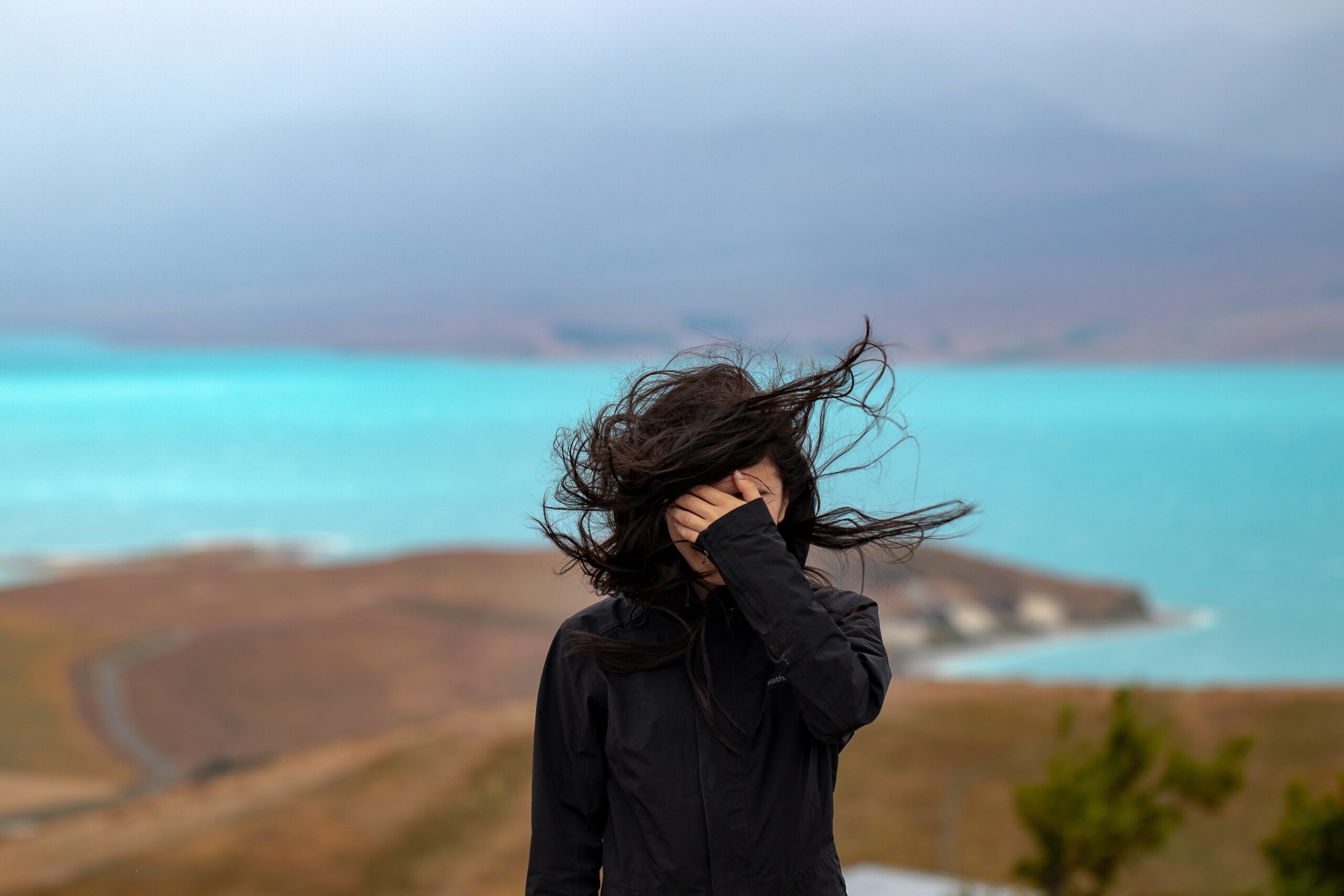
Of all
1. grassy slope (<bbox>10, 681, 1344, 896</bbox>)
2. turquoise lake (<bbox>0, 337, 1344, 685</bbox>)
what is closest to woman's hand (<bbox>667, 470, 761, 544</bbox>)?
grassy slope (<bbox>10, 681, 1344, 896</bbox>)

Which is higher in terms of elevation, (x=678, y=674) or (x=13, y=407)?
(x=13, y=407)

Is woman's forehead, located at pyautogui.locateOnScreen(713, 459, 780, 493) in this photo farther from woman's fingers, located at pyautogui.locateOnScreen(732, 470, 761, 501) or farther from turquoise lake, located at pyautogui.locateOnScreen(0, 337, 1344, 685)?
turquoise lake, located at pyautogui.locateOnScreen(0, 337, 1344, 685)

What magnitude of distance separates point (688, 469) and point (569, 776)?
38 centimetres

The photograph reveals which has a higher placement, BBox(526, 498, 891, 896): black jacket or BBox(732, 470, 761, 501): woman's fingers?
BBox(732, 470, 761, 501): woman's fingers

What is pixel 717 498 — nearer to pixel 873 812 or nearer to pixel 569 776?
pixel 569 776

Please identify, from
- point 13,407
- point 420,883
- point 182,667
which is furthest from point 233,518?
point 420,883

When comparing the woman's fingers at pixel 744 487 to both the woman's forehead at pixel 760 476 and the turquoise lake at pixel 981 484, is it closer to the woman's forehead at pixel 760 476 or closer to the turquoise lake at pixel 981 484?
the woman's forehead at pixel 760 476

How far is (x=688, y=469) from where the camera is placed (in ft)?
4.04

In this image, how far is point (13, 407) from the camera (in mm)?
38469

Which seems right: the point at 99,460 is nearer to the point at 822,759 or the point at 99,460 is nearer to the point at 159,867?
the point at 159,867

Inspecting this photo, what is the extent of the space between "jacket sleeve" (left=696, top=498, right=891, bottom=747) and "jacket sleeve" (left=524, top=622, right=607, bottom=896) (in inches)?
9.2

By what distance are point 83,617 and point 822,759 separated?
20973mm

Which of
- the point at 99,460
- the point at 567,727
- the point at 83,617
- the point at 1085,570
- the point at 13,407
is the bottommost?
the point at 1085,570

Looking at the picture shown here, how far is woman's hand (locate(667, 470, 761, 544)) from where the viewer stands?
47.6 inches
